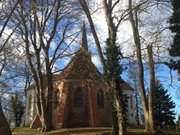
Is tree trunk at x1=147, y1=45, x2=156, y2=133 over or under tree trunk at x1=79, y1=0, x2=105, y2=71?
under

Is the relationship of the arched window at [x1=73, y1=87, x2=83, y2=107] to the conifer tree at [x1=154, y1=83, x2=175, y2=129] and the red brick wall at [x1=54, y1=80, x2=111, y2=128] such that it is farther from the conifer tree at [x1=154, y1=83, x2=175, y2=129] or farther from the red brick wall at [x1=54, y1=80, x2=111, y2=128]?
the conifer tree at [x1=154, y1=83, x2=175, y2=129]

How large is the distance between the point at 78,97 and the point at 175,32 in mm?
18611

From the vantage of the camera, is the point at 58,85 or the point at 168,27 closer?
the point at 168,27

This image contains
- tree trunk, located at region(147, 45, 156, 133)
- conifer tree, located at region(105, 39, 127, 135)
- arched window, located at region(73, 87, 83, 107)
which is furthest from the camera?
arched window, located at region(73, 87, 83, 107)

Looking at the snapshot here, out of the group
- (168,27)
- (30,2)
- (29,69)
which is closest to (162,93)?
(29,69)

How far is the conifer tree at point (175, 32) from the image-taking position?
20.6 metres

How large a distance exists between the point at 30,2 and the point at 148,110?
1114cm

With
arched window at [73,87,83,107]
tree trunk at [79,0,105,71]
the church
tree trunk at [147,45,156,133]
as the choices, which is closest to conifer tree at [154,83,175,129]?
the church

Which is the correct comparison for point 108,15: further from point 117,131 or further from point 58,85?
point 58,85

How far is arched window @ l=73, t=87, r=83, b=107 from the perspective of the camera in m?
37.2

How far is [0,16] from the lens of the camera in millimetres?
19781

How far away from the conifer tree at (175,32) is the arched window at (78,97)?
1787 centimetres

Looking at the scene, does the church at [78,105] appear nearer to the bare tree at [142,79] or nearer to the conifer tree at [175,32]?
the bare tree at [142,79]

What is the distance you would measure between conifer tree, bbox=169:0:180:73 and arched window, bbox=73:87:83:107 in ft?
58.6
